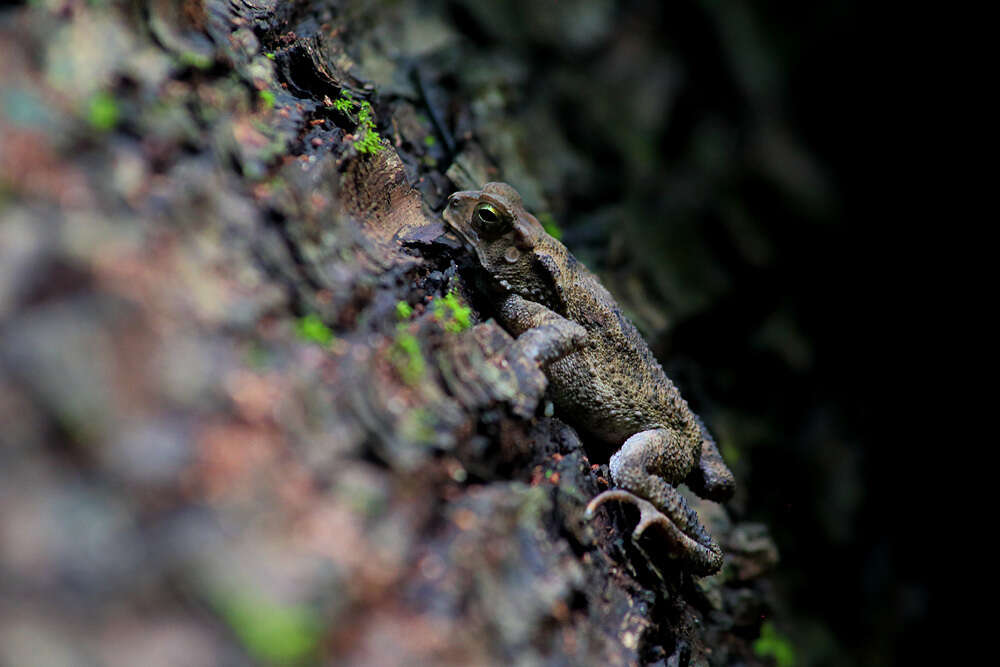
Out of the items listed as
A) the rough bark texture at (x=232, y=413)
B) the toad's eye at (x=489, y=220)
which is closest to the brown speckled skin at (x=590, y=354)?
the toad's eye at (x=489, y=220)

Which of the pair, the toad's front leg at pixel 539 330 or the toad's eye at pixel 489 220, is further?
the toad's eye at pixel 489 220

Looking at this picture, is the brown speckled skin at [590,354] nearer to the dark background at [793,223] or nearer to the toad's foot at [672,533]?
the toad's foot at [672,533]

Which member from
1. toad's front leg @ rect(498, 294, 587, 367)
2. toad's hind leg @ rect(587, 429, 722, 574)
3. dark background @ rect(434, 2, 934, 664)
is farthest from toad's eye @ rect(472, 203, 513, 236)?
toad's hind leg @ rect(587, 429, 722, 574)

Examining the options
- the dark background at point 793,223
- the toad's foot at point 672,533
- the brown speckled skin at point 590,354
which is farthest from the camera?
the brown speckled skin at point 590,354

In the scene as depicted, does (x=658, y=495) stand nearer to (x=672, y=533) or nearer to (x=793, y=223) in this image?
(x=672, y=533)

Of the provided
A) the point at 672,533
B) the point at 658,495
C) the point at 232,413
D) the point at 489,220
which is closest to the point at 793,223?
the point at 232,413

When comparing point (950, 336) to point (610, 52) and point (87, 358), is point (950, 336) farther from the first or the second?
point (87, 358)

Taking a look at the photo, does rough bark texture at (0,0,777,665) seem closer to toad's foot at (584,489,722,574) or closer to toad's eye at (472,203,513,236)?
toad's foot at (584,489,722,574)
